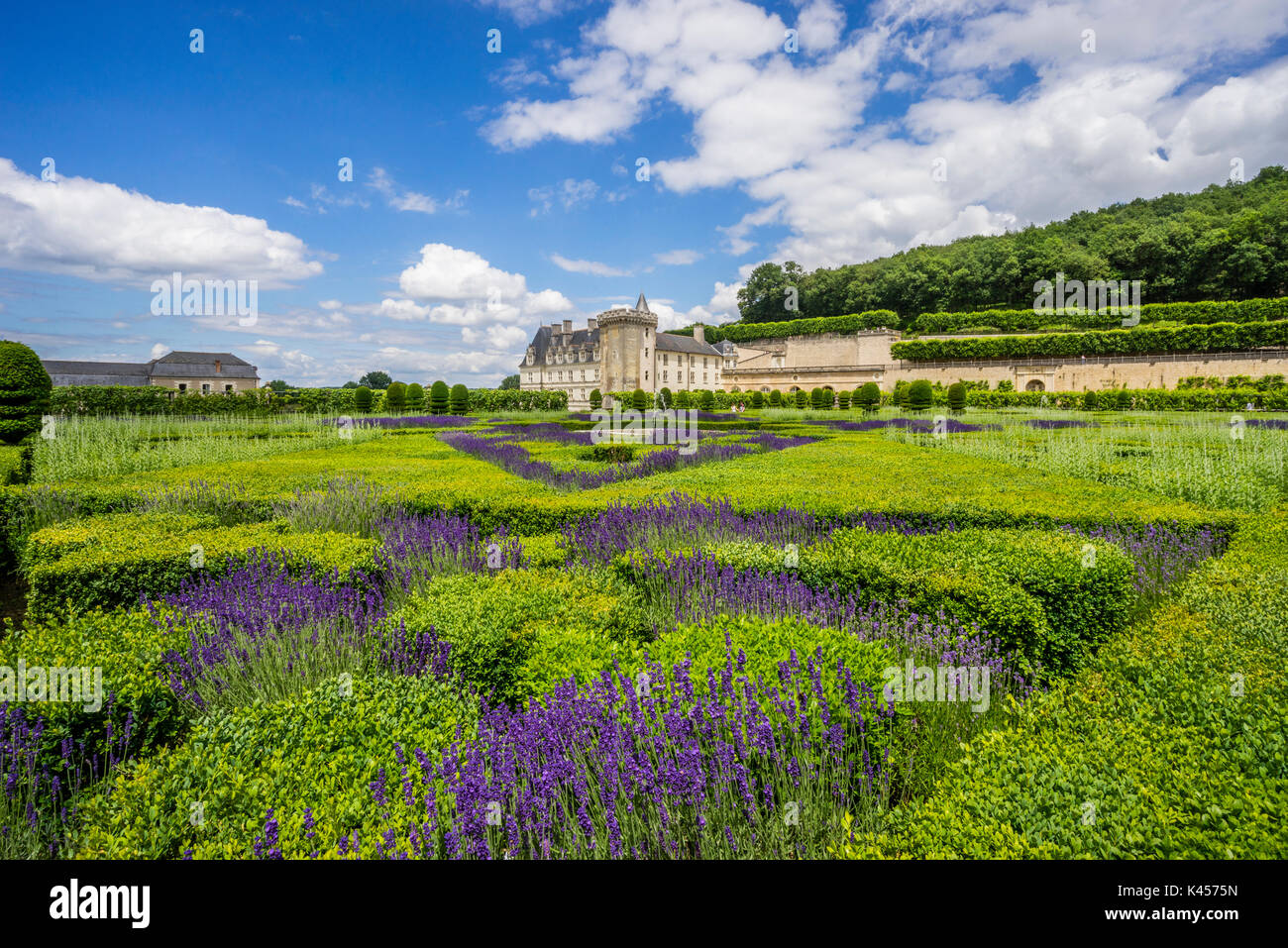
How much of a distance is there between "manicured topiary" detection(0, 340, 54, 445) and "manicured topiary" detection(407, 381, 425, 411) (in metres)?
24.2

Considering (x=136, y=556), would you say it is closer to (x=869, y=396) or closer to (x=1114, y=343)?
(x=869, y=396)

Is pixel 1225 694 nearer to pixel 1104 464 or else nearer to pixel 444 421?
pixel 1104 464

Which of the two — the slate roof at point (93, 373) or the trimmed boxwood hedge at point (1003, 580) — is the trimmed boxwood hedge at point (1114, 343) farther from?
the slate roof at point (93, 373)

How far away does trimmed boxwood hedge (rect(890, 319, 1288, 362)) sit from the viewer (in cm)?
4241

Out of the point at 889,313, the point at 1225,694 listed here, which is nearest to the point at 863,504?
the point at 1225,694

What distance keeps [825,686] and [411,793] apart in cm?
179

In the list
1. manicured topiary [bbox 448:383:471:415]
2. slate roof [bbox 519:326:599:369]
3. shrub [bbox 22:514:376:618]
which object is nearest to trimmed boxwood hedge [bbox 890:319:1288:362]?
slate roof [bbox 519:326:599:369]

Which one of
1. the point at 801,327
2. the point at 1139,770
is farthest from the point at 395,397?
the point at 801,327

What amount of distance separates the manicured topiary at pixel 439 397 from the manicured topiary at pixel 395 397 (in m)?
1.84

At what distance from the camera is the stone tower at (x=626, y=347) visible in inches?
2598

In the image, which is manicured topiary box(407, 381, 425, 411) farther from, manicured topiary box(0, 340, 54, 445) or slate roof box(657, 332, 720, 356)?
slate roof box(657, 332, 720, 356)

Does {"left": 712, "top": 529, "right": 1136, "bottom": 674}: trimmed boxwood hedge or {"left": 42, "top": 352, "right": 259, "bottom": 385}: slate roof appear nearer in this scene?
{"left": 712, "top": 529, "right": 1136, "bottom": 674}: trimmed boxwood hedge

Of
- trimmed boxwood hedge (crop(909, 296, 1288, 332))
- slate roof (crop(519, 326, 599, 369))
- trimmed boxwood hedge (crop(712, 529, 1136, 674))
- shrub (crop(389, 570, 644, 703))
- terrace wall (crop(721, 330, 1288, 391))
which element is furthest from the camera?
slate roof (crop(519, 326, 599, 369))

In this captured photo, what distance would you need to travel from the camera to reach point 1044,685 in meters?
3.92
